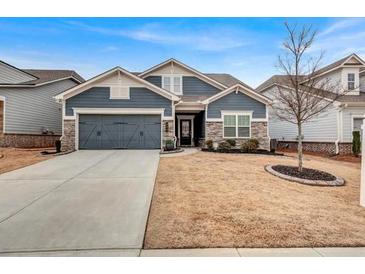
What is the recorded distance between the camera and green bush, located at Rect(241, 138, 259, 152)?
16428 mm

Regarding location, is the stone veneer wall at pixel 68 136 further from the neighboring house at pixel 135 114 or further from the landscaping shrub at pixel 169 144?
the landscaping shrub at pixel 169 144

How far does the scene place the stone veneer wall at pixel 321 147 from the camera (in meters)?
17.4

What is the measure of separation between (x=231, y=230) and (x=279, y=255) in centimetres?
104

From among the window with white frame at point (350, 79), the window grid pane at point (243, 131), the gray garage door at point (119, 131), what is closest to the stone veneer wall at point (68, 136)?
the gray garage door at point (119, 131)

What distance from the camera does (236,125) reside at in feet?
60.3

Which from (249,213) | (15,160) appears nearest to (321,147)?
(249,213)

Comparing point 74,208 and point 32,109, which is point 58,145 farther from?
point 74,208

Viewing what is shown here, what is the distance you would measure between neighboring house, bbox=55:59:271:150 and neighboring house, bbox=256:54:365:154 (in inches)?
82.0

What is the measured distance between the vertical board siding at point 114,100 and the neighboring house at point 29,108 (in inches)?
166

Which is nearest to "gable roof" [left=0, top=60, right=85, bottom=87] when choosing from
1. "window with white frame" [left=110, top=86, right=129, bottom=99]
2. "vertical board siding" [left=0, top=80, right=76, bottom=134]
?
"vertical board siding" [left=0, top=80, right=76, bottom=134]

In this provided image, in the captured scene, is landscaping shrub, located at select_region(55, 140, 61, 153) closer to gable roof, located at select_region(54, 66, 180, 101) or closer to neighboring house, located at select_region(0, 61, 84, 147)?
gable roof, located at select_region(54, 66, 180, 101)

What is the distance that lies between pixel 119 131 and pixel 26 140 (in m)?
7.00

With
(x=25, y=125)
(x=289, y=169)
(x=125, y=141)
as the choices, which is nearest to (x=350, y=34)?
(x=289, y=169)
